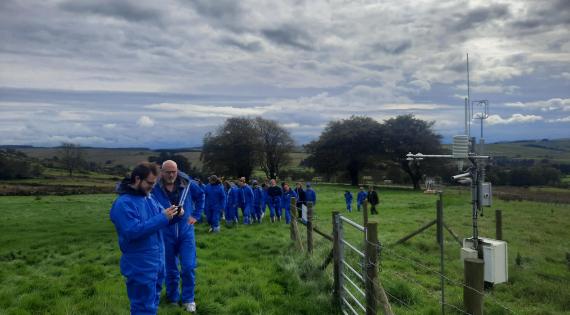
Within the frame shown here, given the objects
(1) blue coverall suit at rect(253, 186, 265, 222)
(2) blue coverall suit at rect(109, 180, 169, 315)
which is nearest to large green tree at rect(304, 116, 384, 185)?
(1) blue coverall suit at rect(253, 186, 265, 222)

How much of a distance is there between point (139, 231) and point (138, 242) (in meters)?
0.28

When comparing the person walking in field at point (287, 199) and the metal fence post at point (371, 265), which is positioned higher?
the metal fence post at point (371, 265)

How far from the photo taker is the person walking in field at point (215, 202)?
15.6 metres

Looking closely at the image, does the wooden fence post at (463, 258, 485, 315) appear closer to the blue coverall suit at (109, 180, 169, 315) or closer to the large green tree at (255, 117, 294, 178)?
the blue coverall suit at (109, 180, 169, 315)

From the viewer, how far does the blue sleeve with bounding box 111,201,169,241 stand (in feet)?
15.1

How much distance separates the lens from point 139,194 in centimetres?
484

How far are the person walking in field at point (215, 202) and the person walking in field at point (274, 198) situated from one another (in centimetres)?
367

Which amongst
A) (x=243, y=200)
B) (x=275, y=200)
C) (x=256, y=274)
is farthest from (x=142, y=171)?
(x=275, y=200)

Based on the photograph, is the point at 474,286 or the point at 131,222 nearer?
the point at 474,286

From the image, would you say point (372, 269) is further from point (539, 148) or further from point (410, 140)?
point (539, 148)

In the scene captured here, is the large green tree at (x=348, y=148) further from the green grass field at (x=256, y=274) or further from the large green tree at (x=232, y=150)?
the green grass field at (x=256, y=274)

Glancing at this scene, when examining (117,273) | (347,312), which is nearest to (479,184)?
(347,312)

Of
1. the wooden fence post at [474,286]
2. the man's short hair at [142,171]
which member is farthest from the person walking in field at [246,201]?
the wooden fence post at [474,286]

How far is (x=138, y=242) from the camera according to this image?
483 cm
